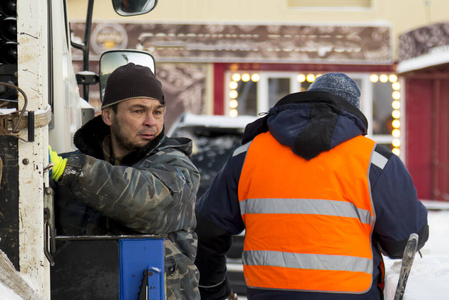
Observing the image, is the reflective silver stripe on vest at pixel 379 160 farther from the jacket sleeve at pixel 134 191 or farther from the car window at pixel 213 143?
the car window at pixel 213 143

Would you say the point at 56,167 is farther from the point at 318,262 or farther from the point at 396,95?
the point at 396,95

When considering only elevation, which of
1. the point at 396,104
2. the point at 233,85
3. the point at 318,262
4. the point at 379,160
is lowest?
the point at 318,262

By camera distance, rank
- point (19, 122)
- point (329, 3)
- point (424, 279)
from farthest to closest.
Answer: point (329, 3)
point (424, 279)
point (19, 122)

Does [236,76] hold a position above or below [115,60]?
above

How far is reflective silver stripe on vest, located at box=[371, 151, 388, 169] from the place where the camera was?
291cm

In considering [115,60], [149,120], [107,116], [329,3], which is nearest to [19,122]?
[149,120]

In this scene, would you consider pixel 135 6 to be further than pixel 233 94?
No

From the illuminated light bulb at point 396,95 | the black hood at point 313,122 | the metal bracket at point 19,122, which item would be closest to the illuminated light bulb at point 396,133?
the illuminated light bulb at point 396,95

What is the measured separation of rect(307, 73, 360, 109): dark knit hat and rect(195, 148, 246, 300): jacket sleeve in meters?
0.43

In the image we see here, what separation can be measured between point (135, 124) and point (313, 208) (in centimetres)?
74

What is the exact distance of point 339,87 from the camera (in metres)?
3.17

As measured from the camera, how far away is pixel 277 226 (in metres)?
2.99

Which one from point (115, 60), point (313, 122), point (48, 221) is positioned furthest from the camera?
point (115, 60)

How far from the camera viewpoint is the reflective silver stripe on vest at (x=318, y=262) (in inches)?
115
